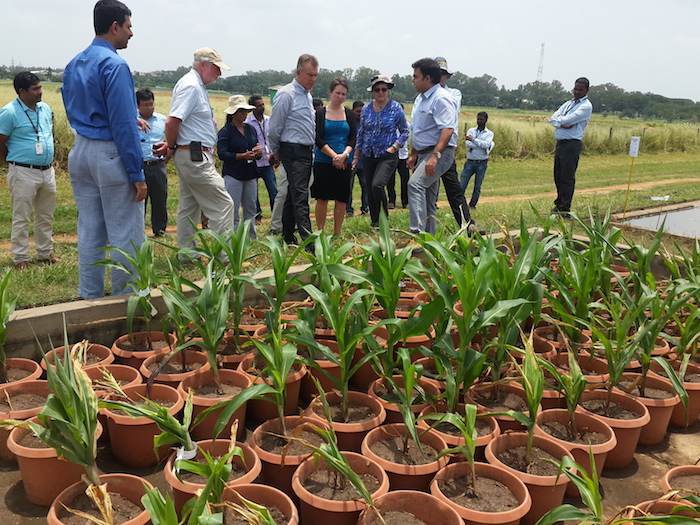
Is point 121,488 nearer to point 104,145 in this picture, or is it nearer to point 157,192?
point 104,145

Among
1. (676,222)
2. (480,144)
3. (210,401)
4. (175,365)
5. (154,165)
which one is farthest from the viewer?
(480,144)

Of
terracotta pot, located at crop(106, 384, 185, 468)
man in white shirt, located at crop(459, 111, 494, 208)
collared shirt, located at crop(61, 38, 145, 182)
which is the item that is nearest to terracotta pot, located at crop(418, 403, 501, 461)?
terracotta pot, located at crop(106, 384, 185, 468)

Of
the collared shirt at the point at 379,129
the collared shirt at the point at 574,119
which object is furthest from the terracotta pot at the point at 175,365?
Answer: the collared shirt at the point at 574,119

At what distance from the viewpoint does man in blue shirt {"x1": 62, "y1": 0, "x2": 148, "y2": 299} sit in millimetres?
3721

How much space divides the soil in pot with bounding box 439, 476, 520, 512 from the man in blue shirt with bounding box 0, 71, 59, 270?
191 inches

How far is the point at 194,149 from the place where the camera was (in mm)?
5074

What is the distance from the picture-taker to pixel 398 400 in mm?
2898

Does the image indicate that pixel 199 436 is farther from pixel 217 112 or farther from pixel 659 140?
pixel 659 140

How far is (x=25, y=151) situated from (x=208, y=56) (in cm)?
210

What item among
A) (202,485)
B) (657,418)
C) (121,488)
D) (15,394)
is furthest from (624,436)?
(15,394)

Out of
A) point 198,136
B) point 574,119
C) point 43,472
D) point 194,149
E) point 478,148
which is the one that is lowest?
point 43,472

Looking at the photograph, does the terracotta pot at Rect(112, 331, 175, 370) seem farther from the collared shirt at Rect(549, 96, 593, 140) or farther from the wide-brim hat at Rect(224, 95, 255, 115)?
the collared shirt at Rect(549, 96, 593, 140)

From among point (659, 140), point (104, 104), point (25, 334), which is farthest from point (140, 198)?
point (659, 140)

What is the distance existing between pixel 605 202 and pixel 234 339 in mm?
8394
